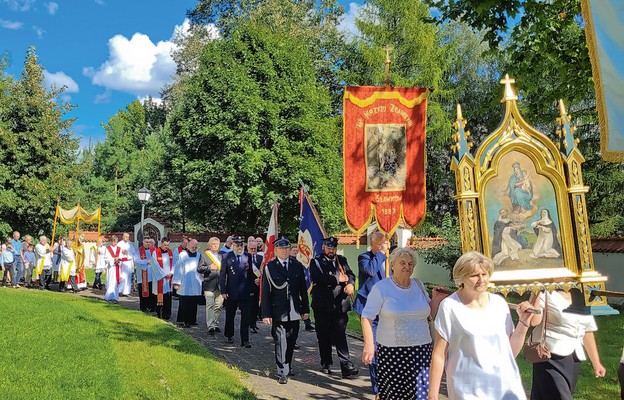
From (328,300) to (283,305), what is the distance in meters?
0.71

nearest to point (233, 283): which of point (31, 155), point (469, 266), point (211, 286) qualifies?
point (211, 286)

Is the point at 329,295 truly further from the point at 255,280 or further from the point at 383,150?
the point at 255,280

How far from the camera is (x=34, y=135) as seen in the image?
30219 mm

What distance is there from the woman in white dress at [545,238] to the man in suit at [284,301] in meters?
4.15

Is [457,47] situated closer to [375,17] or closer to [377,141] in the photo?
[375,17]

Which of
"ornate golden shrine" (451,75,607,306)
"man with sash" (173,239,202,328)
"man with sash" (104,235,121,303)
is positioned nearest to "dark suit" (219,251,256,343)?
"man with sash" (173,239,202,328)

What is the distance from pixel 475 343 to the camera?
3848 millimetres

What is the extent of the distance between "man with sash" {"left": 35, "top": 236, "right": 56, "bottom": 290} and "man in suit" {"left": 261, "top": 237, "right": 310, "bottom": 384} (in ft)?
49.7

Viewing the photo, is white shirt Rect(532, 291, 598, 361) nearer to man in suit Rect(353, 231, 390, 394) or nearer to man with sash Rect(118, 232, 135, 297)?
man in suit Rect(353, 231, 390, 394)

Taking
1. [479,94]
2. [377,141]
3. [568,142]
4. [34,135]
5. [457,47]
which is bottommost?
[568,142]

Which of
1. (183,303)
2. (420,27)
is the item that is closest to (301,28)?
(420,27)

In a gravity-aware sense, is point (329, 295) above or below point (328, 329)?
above

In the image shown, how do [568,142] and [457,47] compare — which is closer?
[568,142]

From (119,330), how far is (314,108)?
69.2 ft
